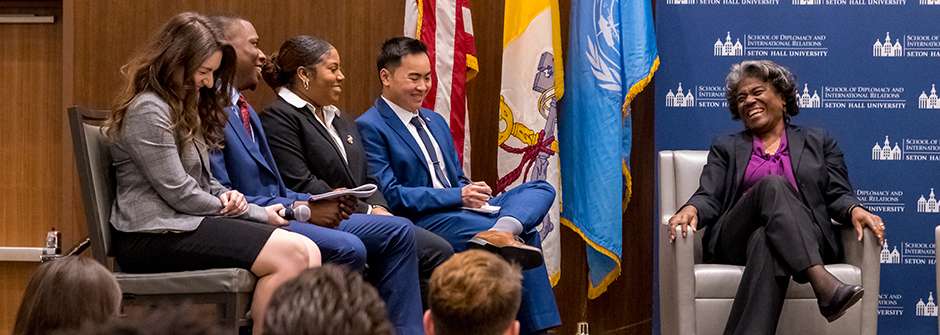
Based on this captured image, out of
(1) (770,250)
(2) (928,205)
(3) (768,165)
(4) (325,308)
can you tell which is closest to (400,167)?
(1) (770,250)

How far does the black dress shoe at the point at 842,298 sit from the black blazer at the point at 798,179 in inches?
18.6

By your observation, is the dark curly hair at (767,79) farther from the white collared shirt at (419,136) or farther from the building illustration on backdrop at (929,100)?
the white collared shirt at (419,136)

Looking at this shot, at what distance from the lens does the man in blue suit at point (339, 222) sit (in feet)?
7.69

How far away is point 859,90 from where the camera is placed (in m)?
3.84

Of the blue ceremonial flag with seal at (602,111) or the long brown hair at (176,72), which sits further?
the blue ceremonial flag with seal at (602,111)

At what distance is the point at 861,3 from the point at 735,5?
0.59 meters

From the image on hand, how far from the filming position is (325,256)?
88.4 inches

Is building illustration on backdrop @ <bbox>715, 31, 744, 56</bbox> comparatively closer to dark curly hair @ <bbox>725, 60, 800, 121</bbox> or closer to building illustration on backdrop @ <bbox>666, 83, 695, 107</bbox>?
building illustration on backdrop @ <bbox>666, 83, 695, 107</bbox>

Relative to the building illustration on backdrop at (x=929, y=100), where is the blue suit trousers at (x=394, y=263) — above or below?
below

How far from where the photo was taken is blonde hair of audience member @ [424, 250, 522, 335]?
1.24m

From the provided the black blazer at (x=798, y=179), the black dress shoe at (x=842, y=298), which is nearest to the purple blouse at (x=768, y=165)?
the black blazer at (x=798, y=179)

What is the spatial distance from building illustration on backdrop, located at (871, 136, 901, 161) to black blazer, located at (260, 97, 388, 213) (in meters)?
2.42

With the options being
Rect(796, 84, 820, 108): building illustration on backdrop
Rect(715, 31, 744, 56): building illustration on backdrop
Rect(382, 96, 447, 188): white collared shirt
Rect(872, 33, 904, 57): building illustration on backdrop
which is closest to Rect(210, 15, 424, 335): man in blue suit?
Rect(382, 96, 447, 188): white collared shirt

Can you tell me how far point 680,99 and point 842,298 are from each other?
156 cm
